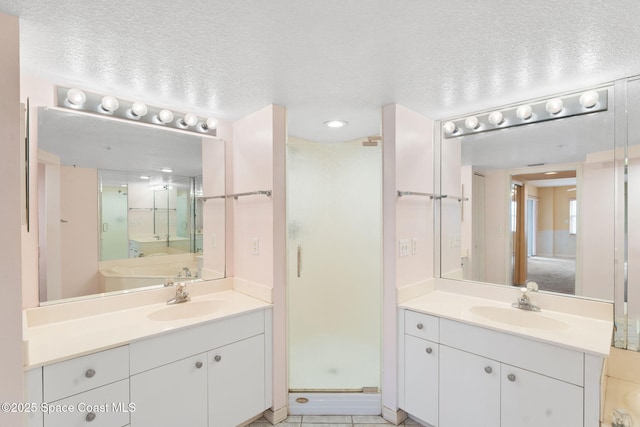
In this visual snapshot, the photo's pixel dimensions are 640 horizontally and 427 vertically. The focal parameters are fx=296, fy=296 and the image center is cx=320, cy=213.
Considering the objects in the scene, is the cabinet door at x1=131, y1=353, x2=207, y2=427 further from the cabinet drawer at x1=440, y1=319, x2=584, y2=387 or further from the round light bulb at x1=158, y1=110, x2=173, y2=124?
the round light bulb at x1=158, y1=110, x2=173, y2=124

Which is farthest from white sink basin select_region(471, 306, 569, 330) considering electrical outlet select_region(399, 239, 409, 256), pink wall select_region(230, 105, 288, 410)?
pink wall select_region(230, 105, 288, 410)

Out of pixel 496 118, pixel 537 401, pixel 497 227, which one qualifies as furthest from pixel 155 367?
pixel 496 118

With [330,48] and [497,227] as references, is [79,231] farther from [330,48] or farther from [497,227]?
[497,227]

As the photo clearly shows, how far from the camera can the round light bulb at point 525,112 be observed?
Result: 6.55ft

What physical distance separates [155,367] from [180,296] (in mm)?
597

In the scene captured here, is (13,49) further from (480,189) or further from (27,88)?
(480,189)

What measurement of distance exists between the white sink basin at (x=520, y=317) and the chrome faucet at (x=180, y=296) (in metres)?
2.02

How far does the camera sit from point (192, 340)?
172 cm

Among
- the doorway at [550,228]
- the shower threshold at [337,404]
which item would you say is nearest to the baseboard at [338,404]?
the shower threshold at [337,404]

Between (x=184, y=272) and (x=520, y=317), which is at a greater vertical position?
(x=184, y=272)

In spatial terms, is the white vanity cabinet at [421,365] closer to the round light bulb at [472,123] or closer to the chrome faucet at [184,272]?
the round light bulb at [472,123]

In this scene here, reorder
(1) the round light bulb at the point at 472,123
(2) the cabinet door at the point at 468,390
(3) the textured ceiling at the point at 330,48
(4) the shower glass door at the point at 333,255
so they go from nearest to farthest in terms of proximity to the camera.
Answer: (3) the textured ceiling at the point at 330,48 → (2) the cabinet door at the point at 468,390 → (1) the round light bulb at the point at 472,123 → (4) the shower glass door at the point at 333,255

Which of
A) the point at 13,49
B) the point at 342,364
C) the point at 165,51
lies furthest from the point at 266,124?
the point at 342,364

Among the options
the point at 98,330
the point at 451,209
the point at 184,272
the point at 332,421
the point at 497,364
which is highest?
the point at 451,209
